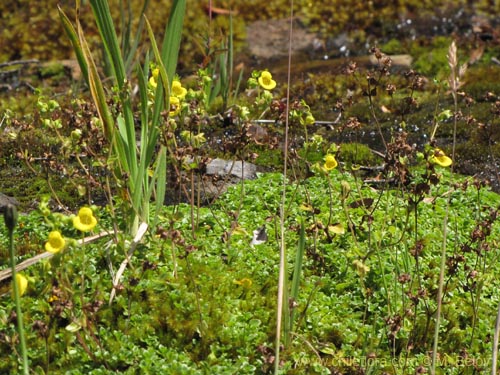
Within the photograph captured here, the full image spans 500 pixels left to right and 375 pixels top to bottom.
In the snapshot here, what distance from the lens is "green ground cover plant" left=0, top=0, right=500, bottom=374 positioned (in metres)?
3.34

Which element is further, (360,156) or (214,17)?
(214,17)

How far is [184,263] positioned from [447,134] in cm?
319

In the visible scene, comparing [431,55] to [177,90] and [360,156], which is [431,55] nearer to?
[360,156]

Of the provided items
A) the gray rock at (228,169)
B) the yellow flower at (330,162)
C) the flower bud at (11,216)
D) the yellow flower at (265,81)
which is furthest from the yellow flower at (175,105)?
the flower bud at (11,216)

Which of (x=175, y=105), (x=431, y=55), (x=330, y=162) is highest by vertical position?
(x=175, y=105)

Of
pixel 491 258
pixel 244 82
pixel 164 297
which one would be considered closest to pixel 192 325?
pixel 164 297

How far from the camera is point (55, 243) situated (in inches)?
117

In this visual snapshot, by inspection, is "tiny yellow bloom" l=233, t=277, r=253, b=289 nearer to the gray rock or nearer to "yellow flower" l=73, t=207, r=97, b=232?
"yellow flower" l=73, t=207, r=97, b=232

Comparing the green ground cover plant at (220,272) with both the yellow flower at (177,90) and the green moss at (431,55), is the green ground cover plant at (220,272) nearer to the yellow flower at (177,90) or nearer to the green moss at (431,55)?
the yellow flower at (177,90)

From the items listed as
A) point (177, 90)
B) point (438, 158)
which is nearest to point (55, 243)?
point (177, 90)

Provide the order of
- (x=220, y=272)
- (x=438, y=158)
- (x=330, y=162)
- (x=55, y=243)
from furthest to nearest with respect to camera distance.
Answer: (x=220, y=272) → (x=330, y=162) → (x=438, y=158) → (x=55, y=243)

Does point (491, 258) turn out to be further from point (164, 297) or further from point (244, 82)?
point (244, 82)

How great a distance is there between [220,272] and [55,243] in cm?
113

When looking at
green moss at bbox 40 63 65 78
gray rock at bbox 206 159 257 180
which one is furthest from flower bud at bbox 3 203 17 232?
green moss at bbox 40 63 65 78
